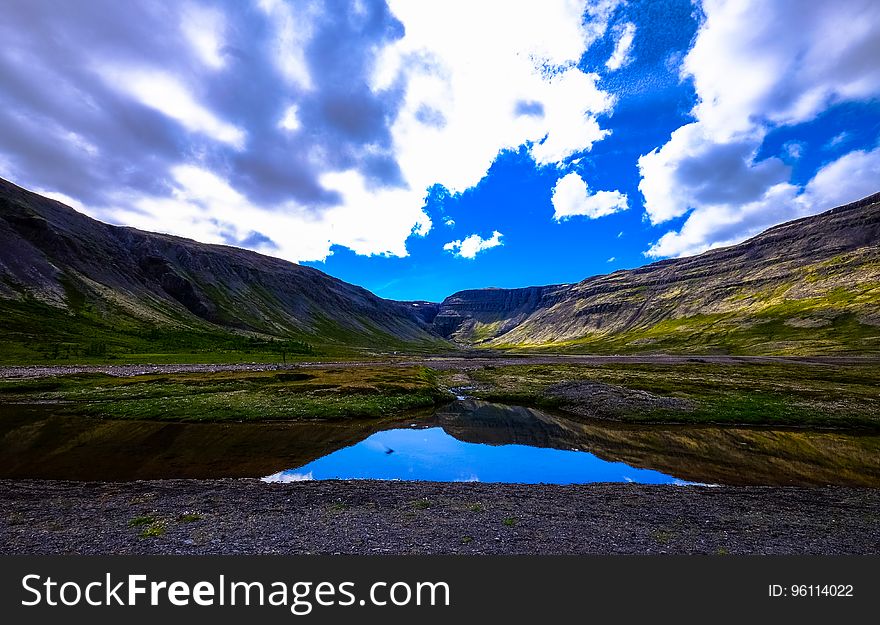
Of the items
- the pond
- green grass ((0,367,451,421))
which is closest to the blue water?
the pond

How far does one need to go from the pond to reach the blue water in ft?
0.33

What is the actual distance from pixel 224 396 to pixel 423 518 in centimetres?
4490

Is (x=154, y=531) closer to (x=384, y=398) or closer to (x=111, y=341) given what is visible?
(x=384, y=398)

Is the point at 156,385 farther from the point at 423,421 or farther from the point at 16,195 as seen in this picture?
the point at 16,195

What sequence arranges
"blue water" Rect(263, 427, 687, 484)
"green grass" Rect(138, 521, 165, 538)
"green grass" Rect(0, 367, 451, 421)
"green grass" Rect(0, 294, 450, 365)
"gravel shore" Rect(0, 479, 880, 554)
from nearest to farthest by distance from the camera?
1. "gravel shore" Rect(0, 479, 880, 554)
2. "green grass" Rect(138, 521, 165, 538)
3. "blue water" Rect(263, 427, 687, 484)
4. "green grass" Rect(0, 367, 451, 421)
5. "green grass" Rect(0, 294, 450, 365)

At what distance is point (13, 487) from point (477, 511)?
26.1 metres

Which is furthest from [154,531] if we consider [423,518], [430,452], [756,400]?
[756,400]

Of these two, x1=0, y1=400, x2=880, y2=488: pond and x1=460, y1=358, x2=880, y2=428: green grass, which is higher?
x1=460, y1=358, x2=880, y2=428: green grass

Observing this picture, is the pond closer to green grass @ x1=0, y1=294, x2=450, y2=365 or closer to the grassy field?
the grassy field

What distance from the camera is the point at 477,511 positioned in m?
19.8

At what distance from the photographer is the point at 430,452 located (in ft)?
118

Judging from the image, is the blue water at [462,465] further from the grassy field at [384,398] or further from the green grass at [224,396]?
the green grass at [224,396]

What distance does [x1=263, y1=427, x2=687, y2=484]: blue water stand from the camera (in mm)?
28094

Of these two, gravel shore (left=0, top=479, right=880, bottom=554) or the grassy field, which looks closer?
gravel shore (left=0, top=479, right=880, bottom=554)
